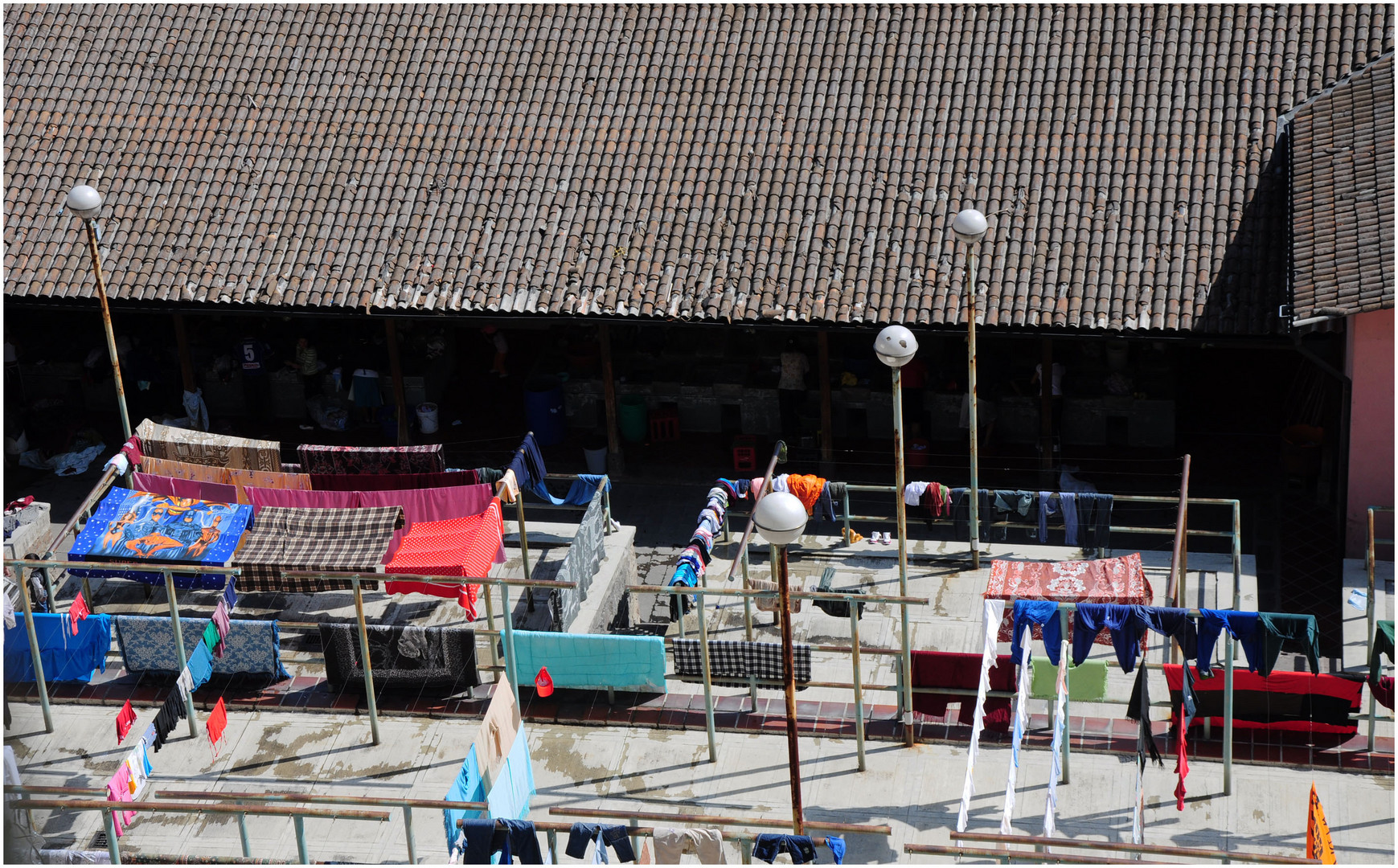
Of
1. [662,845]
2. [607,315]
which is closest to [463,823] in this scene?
[662,845]

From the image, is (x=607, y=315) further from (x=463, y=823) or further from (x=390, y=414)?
(x=463, y=823)

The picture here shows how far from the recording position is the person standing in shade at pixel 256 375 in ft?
85.8

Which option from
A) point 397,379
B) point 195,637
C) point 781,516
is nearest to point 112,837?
point 195,637

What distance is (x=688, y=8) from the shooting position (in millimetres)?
25656

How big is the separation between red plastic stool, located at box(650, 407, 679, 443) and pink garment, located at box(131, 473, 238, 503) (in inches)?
256

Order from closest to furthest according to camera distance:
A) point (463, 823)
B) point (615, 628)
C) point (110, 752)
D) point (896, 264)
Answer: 1. point (463, 823)
2. point (110, 752)
3. point (615, 628)
4. point (896, 264)

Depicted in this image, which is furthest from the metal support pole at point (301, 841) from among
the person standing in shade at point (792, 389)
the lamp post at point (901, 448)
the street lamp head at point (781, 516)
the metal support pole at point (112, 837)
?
the person standing in shade at point (792, 389)

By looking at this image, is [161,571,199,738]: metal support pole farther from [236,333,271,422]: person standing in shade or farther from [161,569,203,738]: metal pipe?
[236,333,271,422]: person standing in shade

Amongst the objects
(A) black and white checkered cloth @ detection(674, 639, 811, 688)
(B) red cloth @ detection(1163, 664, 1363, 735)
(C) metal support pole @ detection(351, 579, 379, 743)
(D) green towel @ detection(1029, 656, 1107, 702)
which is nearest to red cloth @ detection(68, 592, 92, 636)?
(C) metal support pole @ detection(351, 579, 379, 743)

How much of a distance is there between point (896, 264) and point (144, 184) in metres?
10.5

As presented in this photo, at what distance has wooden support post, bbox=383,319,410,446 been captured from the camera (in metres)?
24.5

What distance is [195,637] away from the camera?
19516 mm

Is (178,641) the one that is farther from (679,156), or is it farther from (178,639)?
(679,156)

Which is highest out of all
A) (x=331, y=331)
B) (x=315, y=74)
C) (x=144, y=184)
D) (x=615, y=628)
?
(x=315, y=74)
